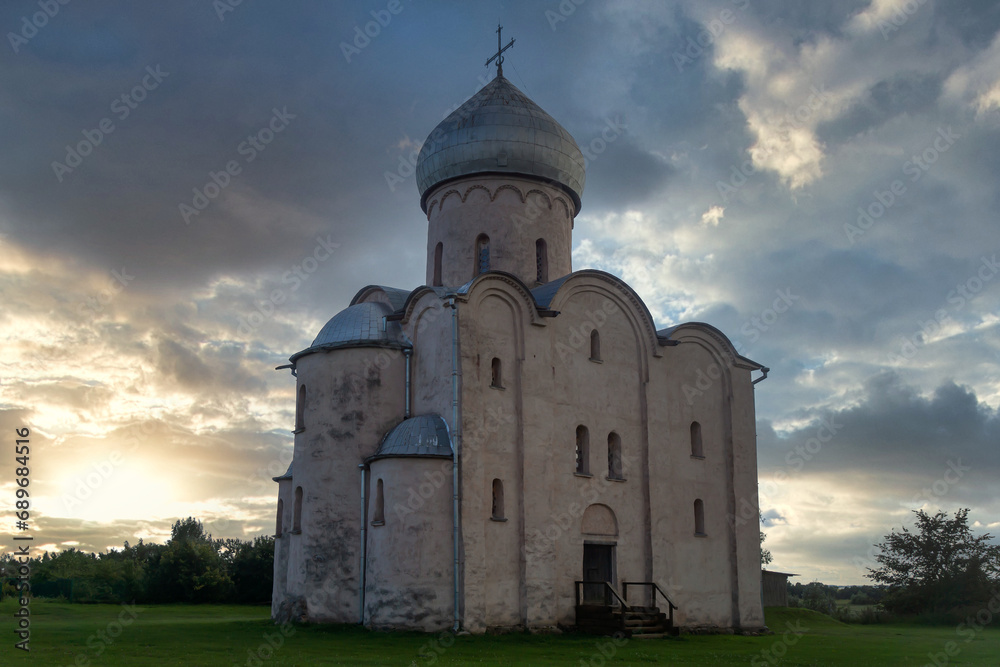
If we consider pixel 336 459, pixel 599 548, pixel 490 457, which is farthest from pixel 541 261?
pixel 336 459

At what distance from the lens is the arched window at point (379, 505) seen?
18458 mm

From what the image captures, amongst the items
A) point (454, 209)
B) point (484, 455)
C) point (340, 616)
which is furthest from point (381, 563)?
point (454, 209)

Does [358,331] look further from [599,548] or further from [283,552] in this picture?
[599,548]

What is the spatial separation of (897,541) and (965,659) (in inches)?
726

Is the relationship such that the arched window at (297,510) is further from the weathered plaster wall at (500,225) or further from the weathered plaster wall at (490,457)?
the weathered plaster wall at (500,225)

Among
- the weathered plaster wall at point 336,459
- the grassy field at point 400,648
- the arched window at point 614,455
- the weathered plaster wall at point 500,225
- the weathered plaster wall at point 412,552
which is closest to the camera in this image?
the grassy field at point 400,648

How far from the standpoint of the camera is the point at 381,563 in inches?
709

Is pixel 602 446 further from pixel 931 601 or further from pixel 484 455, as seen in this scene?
pixel 931 601

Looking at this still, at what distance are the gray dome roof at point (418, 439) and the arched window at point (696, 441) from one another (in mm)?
7792

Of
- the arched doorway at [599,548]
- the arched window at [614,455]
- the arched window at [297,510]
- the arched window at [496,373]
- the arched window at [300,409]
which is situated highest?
the arched window at [496,373]

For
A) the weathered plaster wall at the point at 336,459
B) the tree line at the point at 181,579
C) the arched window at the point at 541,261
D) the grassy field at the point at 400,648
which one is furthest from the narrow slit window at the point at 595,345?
Answer: the tree line at the point at 181,579

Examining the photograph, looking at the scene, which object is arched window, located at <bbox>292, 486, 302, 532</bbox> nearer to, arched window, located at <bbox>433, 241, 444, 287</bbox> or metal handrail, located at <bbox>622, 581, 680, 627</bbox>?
arched window, located at <bbox>433, 241, 444, 287</bbox>

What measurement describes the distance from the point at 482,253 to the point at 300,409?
21.2 ft

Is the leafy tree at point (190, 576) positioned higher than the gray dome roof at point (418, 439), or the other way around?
the gray dome roof at point (418, 439)
